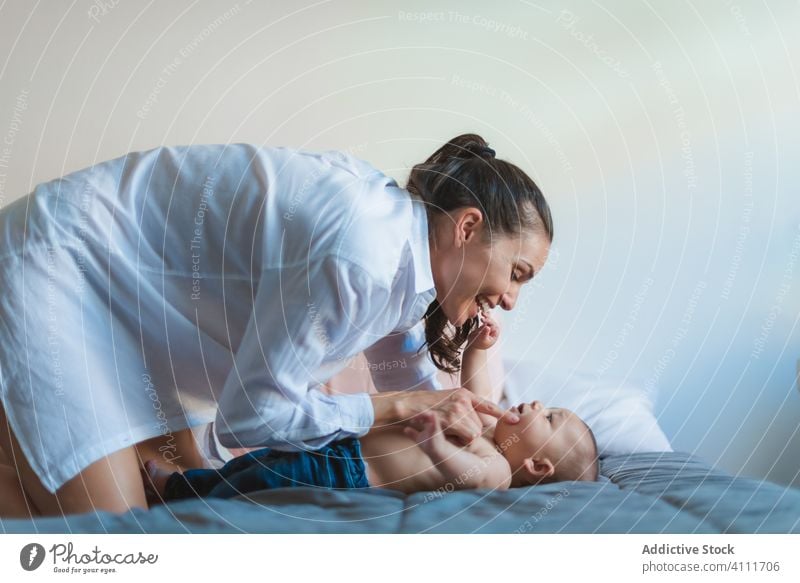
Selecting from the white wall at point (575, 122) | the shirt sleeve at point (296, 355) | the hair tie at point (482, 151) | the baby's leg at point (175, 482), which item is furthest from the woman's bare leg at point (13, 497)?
the hair tie at point (482, 151)

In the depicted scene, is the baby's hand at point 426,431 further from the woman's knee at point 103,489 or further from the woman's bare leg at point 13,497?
the woman's bare leg at point 13,497

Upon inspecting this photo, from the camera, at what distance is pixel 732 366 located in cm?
128

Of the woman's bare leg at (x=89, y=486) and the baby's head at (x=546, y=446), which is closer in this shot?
the woman's bare leg at (x=89, y=486)

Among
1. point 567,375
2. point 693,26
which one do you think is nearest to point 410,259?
point 567,375

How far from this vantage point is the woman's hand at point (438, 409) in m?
1.12

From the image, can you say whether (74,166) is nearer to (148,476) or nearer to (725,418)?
(148,476)

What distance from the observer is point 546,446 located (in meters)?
1.16

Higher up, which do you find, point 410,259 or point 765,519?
point 410,259

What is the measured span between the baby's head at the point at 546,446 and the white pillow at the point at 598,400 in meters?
0.01

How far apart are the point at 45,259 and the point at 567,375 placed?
2.12 feet

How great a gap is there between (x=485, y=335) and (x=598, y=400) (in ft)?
0.58

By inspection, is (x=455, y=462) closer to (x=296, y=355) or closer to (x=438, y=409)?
(x=438, y=409)
